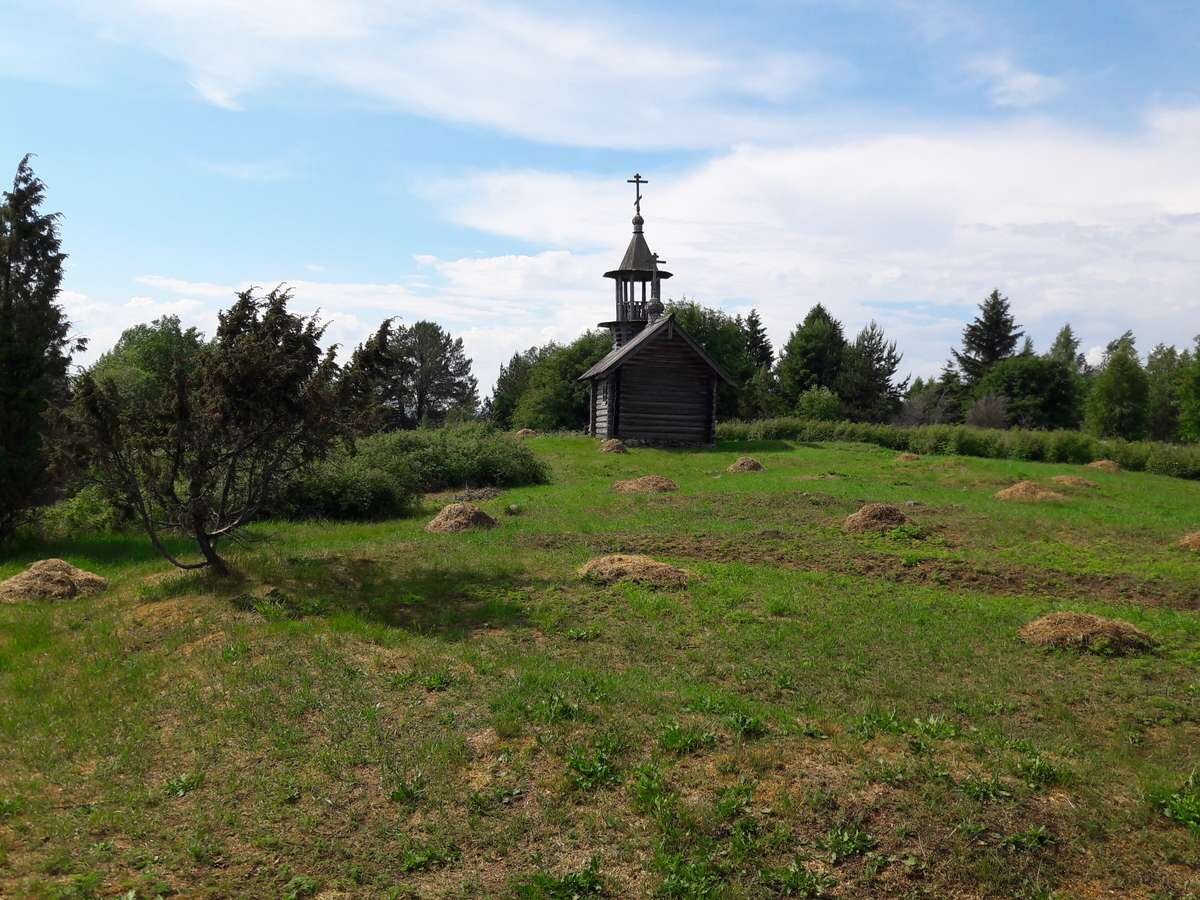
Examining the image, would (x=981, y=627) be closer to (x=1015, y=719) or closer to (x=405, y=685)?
(x=1015, y=719)

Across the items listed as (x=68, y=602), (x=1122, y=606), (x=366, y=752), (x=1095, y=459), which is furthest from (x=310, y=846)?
(x=1095, y=459)

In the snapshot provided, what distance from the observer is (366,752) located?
751 centimetres

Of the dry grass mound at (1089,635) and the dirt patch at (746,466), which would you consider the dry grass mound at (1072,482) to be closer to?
the dirt patch at (746,466)

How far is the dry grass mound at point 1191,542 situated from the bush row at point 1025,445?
822 inches

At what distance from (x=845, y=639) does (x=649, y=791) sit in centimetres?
441

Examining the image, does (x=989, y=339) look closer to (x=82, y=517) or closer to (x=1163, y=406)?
(x=1163, y=406)

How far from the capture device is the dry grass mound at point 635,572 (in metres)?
12.4

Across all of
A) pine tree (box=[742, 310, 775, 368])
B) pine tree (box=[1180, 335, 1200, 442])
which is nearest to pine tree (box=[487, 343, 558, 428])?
pine tree (box=[742, 310, 775, 368])

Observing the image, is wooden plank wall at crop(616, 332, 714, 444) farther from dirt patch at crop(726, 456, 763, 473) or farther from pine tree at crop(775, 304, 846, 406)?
pine tree at crop(775, 304, 846, 406)

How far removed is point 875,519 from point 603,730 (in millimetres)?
10124

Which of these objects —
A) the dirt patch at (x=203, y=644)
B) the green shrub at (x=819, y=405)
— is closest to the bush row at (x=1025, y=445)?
the green shrub at (x=819, y=405)

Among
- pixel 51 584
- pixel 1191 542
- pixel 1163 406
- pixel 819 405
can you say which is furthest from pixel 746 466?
pixel 1163 406

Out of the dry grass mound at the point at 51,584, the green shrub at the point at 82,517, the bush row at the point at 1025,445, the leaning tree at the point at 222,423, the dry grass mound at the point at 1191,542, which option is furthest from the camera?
the bush row at the point at 1025,445

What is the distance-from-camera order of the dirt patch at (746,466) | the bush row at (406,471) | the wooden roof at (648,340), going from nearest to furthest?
the bush row at (406,471) < the dirt patch at (746,466) < the wooden roof at (648,340)
